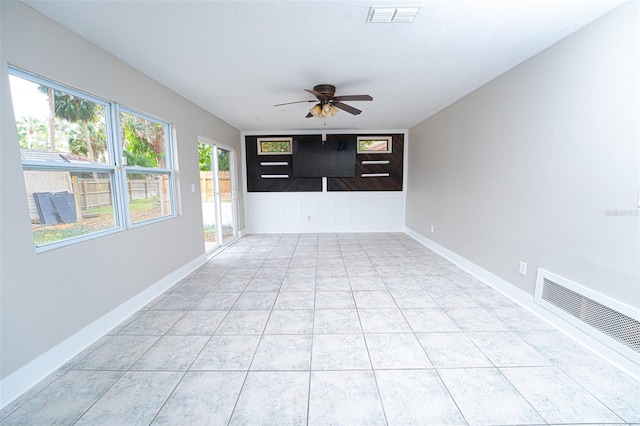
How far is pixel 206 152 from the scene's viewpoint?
4.43m

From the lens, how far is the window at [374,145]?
587cm

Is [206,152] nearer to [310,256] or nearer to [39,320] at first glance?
[310,256]

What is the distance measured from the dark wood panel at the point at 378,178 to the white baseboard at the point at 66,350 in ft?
14.0

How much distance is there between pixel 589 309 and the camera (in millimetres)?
1893

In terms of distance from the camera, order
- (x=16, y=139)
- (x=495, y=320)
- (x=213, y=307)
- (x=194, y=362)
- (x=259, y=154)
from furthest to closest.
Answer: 1. (x=259, y=154)
2. (x=213, y=307)
3. (x=495, y=320)
4. (x=194, y=362)
5. (x=16, y=139)

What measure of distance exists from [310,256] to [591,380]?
3.31 metres

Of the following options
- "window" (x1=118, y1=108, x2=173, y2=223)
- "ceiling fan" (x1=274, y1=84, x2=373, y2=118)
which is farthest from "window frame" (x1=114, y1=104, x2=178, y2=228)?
"ceiling fan" (x1=274, y1=84, x2=373, y2=118)

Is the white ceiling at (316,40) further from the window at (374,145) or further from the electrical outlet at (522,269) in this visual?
the window at (374,145)

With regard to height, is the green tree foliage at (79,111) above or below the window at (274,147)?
below

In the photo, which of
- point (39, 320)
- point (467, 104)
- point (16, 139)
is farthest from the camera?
point (467, 104)

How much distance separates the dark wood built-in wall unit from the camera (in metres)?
5.88

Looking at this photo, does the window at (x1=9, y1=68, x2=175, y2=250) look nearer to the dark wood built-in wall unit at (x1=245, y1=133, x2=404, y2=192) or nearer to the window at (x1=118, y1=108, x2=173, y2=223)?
the window at (x1=118, y1=108, x2=173, y2=223)

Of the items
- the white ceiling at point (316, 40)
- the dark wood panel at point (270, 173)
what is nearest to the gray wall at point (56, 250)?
the white ceiling at point (316, 40)

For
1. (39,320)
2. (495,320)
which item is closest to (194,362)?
(39,320)
